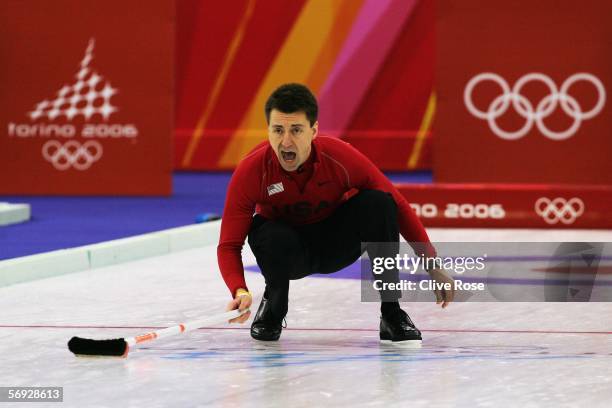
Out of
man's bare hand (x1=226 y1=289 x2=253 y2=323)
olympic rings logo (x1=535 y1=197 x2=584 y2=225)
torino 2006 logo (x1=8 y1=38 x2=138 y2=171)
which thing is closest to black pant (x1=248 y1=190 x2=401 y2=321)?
man's bare hand (x1=226 y1=289 x2=253 y2=323)

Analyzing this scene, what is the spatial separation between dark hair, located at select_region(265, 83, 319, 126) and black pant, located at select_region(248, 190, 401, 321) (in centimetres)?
35

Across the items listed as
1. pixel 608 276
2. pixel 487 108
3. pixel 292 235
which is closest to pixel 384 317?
pixel 292 235

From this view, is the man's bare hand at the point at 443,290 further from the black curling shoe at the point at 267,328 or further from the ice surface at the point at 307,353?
the black curling shoe at the point at 267,328

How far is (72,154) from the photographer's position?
9789 mm

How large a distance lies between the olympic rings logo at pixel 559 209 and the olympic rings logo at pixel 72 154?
10.9ft

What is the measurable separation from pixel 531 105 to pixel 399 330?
488 cm

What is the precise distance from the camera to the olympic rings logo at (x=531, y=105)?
29.8 feet

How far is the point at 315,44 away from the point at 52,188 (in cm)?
Result: 372

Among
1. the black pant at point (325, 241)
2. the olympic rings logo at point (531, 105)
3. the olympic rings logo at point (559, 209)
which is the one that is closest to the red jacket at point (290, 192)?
the black pant at point (325, 241)

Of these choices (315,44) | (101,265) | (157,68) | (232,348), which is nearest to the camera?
(232,348)

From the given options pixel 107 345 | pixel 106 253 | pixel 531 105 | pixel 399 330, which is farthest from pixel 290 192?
pixel 531 105

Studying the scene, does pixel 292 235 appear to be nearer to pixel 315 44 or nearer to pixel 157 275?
pixel 157 275

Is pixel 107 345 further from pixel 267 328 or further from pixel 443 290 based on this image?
pixel 443 290

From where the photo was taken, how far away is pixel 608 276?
6.11 metres
